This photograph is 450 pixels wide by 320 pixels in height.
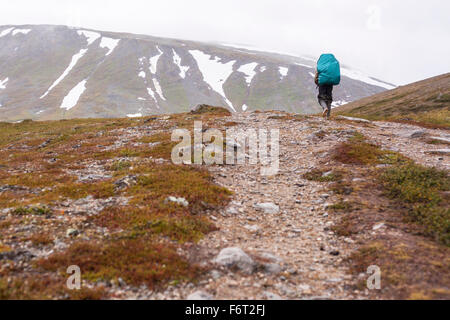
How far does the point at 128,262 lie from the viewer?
26.3 ft

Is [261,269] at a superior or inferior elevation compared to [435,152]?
inferior

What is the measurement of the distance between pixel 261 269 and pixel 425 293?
12.6ft

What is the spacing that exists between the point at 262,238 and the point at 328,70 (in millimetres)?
19669

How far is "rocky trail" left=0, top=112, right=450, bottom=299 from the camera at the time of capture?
24.2 feet

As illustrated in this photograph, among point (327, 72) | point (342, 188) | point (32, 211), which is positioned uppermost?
point (327, 72)

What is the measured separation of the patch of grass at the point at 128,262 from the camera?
7.51 m

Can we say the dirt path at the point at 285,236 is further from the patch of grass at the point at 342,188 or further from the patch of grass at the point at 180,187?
the patch of grass at the point at 180,187

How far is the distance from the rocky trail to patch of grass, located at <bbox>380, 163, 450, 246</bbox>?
166 cm

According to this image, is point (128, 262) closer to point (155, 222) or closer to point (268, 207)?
point (155, 222)

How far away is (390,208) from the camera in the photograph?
11477 millimetres

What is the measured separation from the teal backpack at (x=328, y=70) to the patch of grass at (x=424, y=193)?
12.6 m

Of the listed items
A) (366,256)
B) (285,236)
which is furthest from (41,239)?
(366,256)
